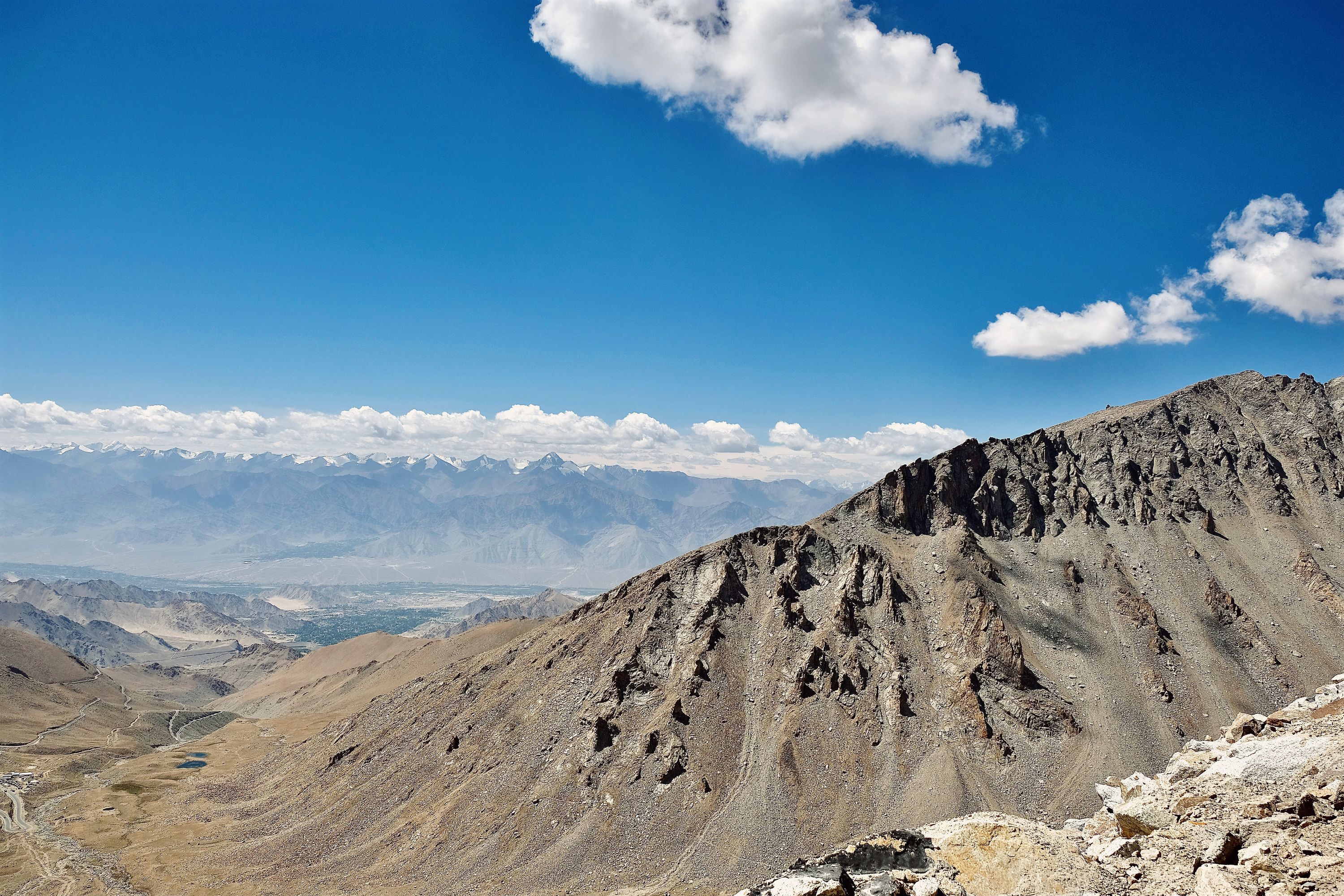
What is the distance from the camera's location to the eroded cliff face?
102 metres

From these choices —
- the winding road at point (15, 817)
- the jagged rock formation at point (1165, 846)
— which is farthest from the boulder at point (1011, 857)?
the winding road at point (15, 817)

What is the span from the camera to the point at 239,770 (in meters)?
172

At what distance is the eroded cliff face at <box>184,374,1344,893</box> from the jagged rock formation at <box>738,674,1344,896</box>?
65435 millimetres

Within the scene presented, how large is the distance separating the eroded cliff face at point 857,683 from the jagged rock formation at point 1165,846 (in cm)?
6543

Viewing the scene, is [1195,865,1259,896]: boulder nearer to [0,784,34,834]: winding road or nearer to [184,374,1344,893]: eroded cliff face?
[184,374,1344,893]: eroded cliff face

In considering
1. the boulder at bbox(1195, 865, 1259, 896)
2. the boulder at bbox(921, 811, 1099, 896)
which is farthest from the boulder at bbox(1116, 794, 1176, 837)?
the boulder at bbox(1195, 865, 1259, 896)

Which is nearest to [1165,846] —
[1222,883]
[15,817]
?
[1222,883]

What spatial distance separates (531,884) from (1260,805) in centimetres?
9130

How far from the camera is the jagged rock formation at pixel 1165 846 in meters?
24.5

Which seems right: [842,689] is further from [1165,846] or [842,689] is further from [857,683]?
[1165,846]

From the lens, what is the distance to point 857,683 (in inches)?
4680

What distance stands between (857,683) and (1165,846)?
9366 cm

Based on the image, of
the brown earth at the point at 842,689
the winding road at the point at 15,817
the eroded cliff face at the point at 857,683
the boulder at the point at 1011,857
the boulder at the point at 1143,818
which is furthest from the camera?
the winding road at the point at 15,817

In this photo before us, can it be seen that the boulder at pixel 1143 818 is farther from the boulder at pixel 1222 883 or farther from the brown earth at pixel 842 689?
the brown earth at pixel 842 689
